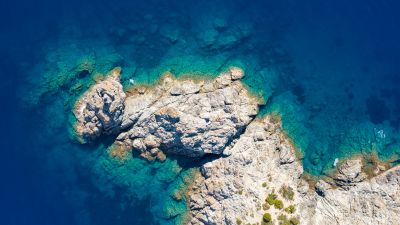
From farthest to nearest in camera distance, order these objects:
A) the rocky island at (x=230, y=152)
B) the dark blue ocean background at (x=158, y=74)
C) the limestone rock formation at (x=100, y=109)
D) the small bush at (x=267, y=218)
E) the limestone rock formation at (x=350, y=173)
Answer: the dark blue ocean background at (x=158, y=74)
the limestone rock formation at (x=350, y=173)
the rocky island at (x=230, y=152)
the limestone rock formation at (x=100, y=109)
the small bush at (x=267, y=218)

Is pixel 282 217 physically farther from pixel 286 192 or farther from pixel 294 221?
pixel 286 192

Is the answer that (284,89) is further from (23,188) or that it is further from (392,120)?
(23,188)

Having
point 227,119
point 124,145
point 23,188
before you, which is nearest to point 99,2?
point 124,145

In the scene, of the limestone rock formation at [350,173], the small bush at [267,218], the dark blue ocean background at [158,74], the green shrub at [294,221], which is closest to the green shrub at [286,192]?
the green shrub at [294,221]

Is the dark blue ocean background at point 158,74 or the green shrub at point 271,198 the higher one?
the dark blue ocean background at point 158,74

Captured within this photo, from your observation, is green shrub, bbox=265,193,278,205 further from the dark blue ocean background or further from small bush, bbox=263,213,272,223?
the dark blue ocean background

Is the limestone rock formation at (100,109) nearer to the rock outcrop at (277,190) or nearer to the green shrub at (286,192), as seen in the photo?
the rock outcrop at (277,190)

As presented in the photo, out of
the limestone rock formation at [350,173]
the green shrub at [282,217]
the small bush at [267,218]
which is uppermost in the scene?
the limestone rock formation at [350,173]

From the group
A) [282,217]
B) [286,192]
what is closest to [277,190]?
[286,192]
